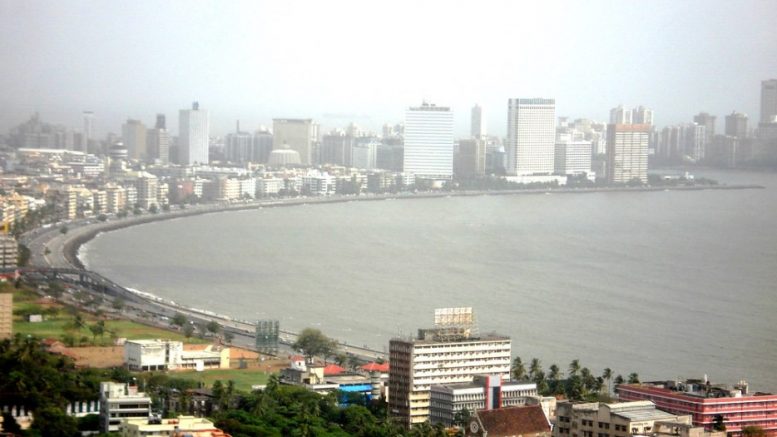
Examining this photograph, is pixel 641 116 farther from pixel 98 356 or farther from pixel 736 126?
pixel 98 356

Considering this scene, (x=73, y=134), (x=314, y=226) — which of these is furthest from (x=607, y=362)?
(x=73, y=134)

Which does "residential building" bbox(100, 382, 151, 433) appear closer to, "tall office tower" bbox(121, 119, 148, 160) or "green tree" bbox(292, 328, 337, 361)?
"green tree" bbox(292, 328, 337, 361)

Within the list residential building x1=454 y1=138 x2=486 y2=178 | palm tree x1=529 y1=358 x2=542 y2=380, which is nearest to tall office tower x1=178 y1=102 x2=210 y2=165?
residential building x1=454 y1=138 x2=486 y2=178

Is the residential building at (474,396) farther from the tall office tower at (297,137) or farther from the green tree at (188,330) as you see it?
the tall office tower at (297,137)

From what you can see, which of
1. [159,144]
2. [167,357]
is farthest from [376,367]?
[159,144]

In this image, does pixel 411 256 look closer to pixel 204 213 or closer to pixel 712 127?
pixel 204 213

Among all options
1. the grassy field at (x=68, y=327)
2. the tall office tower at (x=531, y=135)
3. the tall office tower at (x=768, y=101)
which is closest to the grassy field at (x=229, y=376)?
Result: the grassy field at (x=68, y=327)
